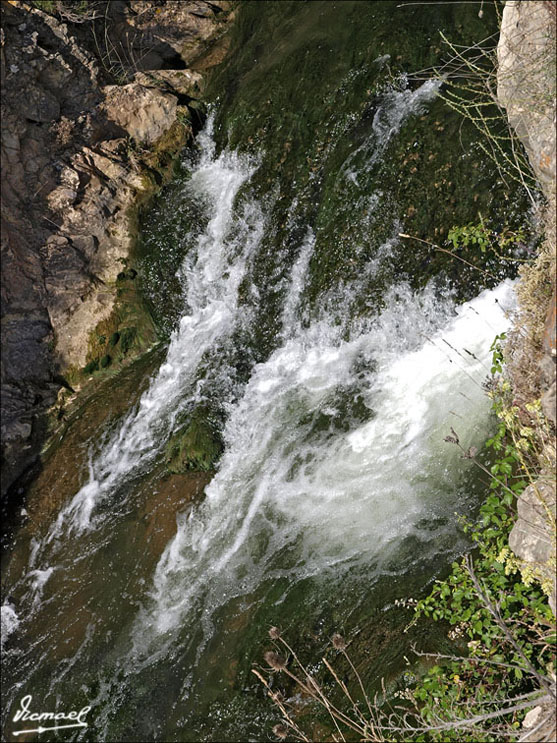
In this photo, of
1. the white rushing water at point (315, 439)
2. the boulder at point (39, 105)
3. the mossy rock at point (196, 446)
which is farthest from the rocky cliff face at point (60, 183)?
the mossy rock at point (196, 446)

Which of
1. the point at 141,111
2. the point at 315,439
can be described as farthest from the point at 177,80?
the point at 315,439

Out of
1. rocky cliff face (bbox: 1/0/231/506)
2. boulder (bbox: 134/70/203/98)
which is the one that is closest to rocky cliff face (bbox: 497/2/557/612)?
rocky cliff face (bbox: 1/0/231/506)

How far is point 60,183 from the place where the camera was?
8141 millimetres

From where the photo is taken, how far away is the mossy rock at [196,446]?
6.49m

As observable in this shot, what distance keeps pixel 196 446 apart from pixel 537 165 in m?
3.86

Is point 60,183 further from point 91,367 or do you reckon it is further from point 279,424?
point 279,424

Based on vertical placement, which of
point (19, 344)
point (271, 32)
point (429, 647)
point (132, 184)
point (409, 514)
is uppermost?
point (271, 32)

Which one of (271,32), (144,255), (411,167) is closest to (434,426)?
(411,167)

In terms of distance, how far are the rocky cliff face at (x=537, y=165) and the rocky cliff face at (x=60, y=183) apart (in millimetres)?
4979

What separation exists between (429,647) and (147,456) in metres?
3.30

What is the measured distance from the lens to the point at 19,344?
794cm

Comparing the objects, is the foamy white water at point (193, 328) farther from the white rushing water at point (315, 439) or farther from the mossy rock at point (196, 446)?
the mossy rock at point (196, 446)

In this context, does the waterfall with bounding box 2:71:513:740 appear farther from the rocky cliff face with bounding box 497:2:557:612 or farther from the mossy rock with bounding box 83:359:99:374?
the rocky cliff face with bounding box 497:2:557:612

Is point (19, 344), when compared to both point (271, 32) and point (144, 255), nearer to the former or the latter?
point (144, 255)
